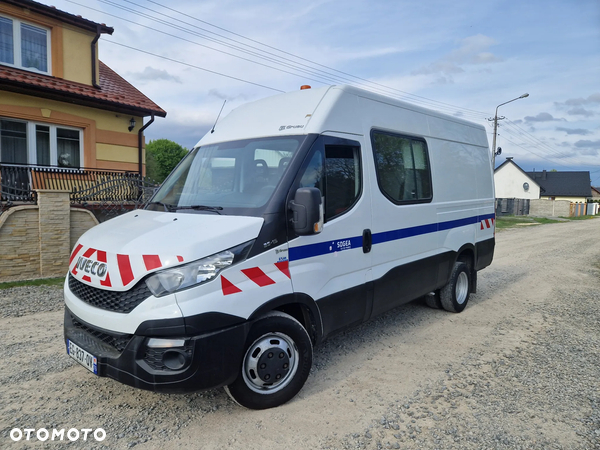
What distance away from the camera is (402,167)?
15.6ft

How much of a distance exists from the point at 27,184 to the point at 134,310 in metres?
9.27

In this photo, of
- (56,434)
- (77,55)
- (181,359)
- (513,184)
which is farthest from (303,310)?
(513,184)

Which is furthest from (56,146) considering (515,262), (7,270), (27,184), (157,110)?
(515,262)

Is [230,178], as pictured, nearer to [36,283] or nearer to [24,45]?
[36,283]

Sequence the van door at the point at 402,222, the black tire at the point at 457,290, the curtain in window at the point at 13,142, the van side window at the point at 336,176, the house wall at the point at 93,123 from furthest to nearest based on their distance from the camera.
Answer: the curtain in window at the point at 13,142
the house wall at the point at 93,123
the black tire at the point at 457,290
the van door at the point at 402,222
the van side window at the point at 336,176

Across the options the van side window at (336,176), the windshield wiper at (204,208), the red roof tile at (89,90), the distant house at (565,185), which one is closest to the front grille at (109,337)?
the windshield wiper at (204,208)

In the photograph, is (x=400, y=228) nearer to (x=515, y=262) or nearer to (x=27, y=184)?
(x=515, y=262)

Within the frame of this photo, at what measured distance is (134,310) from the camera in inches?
112

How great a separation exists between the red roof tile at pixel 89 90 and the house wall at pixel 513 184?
58.2 m

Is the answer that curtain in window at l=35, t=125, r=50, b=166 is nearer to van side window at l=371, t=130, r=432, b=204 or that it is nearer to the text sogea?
the text sogea

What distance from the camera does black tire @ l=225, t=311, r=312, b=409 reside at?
320 centimetres

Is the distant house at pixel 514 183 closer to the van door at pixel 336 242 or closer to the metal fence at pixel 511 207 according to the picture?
the metal fence at pixel 511 207

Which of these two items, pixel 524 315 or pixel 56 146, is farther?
pixel 56 146

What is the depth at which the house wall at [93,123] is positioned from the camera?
33.5 feet
